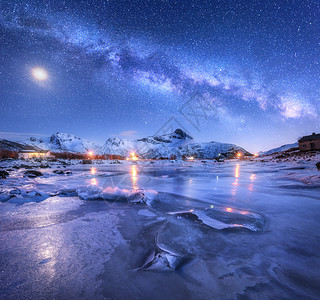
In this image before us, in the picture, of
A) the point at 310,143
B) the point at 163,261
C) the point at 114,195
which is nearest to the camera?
the point at 163,261

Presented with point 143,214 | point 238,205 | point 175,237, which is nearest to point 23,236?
point 143,214

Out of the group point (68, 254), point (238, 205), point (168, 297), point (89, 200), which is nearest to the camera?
point (168, 297)

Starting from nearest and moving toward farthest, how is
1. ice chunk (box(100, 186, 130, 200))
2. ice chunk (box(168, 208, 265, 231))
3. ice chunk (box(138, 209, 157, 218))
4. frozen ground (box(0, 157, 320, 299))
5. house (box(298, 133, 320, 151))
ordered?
frozen ground (box(0, 157, 320, 299))
ice chunk (box(168, 208, 265, 231))
ice chunk (box(138, 209, 157, 218))
ice chunk (box(100, 186, 130, 200))
house (box(298, 133, 320, 151))

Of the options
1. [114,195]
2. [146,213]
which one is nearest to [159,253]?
[146,213]

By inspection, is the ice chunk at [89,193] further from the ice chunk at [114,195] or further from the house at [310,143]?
the house at [310,143]

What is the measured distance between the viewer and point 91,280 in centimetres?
131

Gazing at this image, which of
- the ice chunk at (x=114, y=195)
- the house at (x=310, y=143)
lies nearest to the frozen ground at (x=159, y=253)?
the ice chunk at (x=114, y=195)

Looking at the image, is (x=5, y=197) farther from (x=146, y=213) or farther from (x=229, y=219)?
(x=229, y=219)

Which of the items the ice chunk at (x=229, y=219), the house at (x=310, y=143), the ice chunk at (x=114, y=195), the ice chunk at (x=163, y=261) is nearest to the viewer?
the ice chunk at (x=163, y=261)

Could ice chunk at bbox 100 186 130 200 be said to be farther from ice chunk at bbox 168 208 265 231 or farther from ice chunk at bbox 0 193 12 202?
ice chunk at bbox 0 193 12 202

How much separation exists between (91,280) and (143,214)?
1.74 meters

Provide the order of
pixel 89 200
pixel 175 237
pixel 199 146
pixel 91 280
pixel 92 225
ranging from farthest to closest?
pixel 199 146 → pixel 89 200 → pixel 92 225 → pixel 175 237 → pixel 91 280

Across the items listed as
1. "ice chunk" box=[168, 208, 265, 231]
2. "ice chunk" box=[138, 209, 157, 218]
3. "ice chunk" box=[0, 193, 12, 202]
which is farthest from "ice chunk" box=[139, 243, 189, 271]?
"ice chunk" box=[0, 193, 12, 202]

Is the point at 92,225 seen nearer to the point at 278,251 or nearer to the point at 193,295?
the point at 193,295
